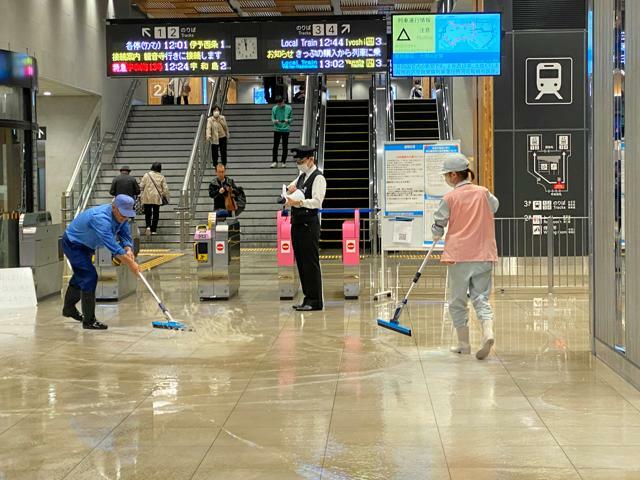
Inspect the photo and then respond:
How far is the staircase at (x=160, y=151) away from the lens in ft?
63.0

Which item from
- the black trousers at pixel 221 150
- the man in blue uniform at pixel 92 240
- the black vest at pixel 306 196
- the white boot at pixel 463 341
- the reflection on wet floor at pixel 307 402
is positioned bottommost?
the reflection on wet floor at pixel 307 402

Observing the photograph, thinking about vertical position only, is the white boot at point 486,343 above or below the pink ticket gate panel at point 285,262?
below

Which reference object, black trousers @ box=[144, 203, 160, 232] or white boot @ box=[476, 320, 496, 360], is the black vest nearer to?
white boot @ box=[476, 320, 496, 360]

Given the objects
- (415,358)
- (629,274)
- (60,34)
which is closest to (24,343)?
(415,358)

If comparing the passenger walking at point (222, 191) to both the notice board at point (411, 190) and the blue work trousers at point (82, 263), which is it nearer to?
the notice board at point (411, 190)

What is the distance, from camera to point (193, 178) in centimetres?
1952

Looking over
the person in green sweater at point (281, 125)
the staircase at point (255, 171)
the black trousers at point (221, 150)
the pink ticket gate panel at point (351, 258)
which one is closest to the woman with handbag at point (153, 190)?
the staircase at point (255, 171)

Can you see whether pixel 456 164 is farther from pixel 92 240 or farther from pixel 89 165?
pixel 89 165

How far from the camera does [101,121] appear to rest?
70.8ft

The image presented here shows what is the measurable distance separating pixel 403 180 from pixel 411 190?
15 centimetres

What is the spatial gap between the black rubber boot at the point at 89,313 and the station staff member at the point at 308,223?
2222 mm

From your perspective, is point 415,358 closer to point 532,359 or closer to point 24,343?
point 532,359

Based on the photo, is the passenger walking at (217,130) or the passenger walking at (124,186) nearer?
the passenger walking at (124,186)

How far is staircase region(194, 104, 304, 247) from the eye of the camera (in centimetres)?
1897
